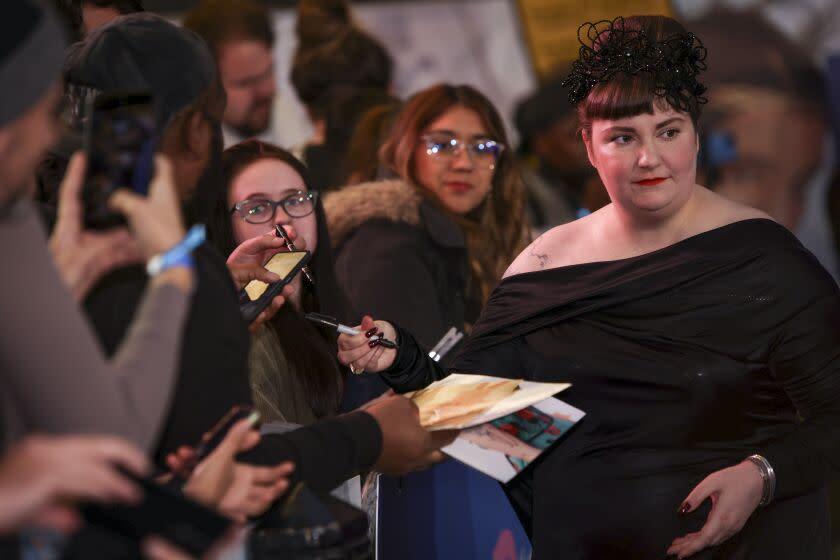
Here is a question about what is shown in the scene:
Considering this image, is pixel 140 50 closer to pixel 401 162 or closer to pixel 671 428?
pixel 671 428

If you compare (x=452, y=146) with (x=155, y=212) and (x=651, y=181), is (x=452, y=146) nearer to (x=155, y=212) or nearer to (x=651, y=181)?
(x=651, y=181)

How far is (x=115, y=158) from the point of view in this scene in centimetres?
142

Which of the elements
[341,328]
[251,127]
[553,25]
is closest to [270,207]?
[341,328]

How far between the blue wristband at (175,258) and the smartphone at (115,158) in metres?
0.07

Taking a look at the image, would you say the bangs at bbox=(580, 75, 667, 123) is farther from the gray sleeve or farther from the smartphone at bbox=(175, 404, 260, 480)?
the gray sleeve

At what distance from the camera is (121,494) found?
1272 millimetres

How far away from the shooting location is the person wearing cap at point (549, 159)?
5676mm

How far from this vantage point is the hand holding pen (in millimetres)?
2486

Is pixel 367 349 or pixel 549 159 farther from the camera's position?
pixel 549 159

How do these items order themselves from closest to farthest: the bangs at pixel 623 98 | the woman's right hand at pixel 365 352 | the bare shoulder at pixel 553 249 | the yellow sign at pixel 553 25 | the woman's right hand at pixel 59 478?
the woman's right hand at pixel 59 478 < the bangs at pixel 623 98 < the woman's right hand at pixel 365 352 < the bare shoulder at pixel 553 249 < the yellow sign at pixel 553 25

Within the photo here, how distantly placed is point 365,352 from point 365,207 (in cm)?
107

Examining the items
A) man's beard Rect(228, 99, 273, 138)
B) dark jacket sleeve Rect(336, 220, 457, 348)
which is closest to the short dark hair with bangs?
dark jacket sleeve Rect(336, 220, 457, 348)

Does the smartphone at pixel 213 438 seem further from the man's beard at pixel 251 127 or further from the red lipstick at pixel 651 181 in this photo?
the man's beard at pixel 251 127

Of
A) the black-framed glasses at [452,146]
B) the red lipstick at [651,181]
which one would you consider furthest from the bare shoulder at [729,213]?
the black-framed glasses at [452,146]
